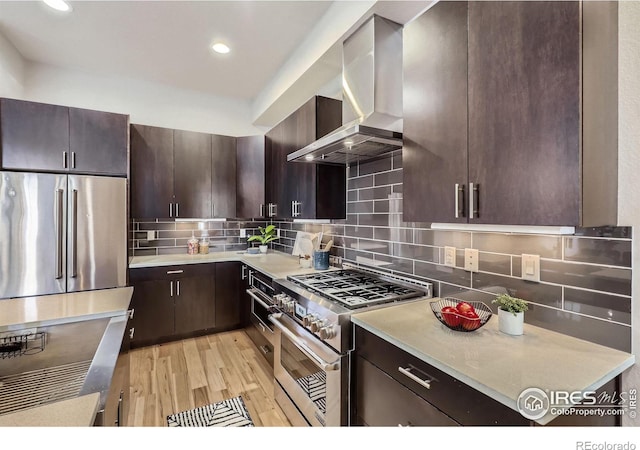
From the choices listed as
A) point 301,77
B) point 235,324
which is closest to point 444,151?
point 301,77

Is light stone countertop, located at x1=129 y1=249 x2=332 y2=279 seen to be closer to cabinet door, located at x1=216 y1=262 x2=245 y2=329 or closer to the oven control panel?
cabinet door, located at x1=216 y1=262 x2=245 y2=329

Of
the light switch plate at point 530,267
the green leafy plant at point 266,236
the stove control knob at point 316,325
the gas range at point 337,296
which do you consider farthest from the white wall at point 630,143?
the green leafy plant at point 266,236

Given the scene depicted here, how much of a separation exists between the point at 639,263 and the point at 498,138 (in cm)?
62

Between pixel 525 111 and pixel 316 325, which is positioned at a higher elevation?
pixel 525 111

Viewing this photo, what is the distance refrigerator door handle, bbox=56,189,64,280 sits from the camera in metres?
2.29

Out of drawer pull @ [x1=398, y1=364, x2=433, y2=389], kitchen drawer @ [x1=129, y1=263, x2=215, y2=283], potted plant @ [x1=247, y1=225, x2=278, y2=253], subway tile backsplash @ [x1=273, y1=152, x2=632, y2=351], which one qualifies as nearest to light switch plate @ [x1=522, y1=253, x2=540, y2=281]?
subway tile backsplash @ [x1=273, y1=152, x2=632, y2=351]

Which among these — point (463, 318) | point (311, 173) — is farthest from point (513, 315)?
point (311, 173)

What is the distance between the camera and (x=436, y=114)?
132cm

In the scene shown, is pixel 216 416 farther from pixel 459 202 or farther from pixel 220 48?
pixel 220 48

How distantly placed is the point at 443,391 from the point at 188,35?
292cm

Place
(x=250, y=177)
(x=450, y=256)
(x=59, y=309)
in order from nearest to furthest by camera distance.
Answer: (x=59, y=309) → (x=450, y=256) → (x=250, y=177)

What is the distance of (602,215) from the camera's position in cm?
96

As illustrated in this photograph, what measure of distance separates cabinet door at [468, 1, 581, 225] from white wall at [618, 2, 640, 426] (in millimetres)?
308

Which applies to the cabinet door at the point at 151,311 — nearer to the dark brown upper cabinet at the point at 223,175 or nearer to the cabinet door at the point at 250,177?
the dark brown upper cabinet at the point at 223,175
